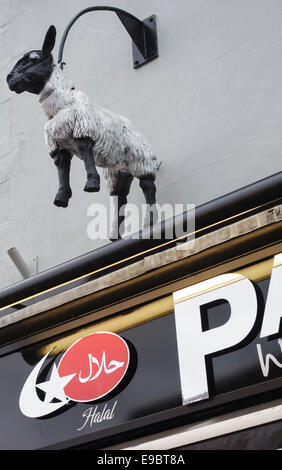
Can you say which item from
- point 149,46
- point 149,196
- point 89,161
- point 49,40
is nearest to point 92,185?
point 89,161

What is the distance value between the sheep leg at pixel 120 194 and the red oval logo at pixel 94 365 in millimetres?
1173

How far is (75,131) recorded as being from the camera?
17.7ft

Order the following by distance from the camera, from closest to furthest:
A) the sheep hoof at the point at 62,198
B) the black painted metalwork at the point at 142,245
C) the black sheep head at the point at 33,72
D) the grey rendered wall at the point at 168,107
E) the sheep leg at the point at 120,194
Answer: the black painted metalwork at the point at 142,245 → the sheep hoof at the point at 62,198 → the black sheep head at the point at 33,72 → the grey rendered wall at the point at 168,107 → the sheep leg at the point at 120,194

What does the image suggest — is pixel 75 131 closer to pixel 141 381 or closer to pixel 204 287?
pixel 204 287

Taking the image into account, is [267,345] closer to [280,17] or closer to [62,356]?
[62,356]

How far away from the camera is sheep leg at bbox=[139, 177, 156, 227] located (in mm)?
5852

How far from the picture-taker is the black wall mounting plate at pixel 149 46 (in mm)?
6578

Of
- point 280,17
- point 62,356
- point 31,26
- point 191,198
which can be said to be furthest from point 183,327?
point 31,26

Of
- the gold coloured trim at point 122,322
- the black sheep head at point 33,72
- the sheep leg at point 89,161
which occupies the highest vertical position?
the black sheep head at point 33,72

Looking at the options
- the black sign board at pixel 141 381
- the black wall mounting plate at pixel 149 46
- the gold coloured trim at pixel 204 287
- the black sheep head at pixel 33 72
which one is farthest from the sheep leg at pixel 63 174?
the black wall mounting plate at pixel 149 46

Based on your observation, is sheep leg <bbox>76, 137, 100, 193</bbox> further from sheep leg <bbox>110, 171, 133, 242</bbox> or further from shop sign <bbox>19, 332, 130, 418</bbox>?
shop sign <bbox>19, 332, 130, 418</bbox>

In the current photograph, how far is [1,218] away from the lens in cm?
711

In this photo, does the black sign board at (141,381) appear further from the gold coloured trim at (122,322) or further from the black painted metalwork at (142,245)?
the black painted metalwork at (142,245)

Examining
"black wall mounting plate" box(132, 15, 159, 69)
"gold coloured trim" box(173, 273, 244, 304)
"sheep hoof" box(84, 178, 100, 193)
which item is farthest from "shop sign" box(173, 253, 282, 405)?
"black wall mounting plate" box(132, 15, 159, 69)
